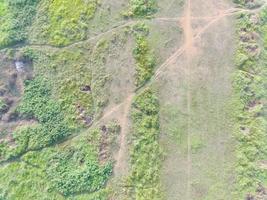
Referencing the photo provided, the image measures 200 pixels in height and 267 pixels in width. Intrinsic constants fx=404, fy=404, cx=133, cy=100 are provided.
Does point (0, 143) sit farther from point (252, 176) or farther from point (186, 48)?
point (252, 176)

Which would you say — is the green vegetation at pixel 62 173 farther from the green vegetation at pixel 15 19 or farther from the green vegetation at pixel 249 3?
the green vegetation at pixel 249 3

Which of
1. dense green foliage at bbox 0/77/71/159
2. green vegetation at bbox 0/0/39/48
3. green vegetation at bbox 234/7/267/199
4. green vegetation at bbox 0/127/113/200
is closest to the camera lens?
green vegetation at bbox 234/7/267/199

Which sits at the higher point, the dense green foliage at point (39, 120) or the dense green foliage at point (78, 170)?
the dense green foliage at point (39, 120)

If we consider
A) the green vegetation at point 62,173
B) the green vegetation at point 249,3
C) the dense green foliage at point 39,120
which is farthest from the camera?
the green vegetation at point 249,3

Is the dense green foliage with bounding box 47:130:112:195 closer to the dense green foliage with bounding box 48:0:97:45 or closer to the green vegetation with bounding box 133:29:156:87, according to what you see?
the green vegetation with bounding box 133:29:156:87

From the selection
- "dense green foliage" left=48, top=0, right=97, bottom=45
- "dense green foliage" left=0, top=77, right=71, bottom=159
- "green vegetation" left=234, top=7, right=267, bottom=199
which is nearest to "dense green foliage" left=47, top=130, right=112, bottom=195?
"dense green foliage" left=0, top=77, right=71, bottom=159

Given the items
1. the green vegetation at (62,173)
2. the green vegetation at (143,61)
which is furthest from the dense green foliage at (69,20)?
the green vegetation at (62,173)

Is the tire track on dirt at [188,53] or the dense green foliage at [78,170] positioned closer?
the dense green foliage at [78,170]
